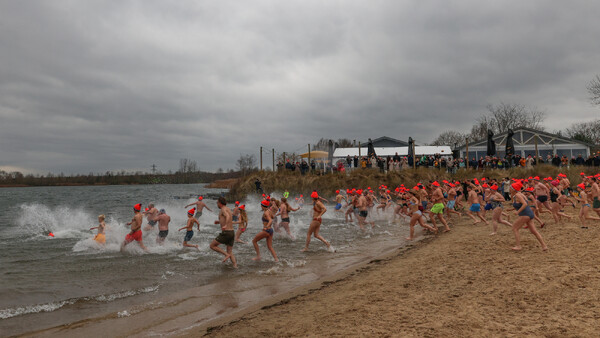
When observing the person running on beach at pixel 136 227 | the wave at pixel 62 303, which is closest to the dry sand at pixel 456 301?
the wave at pixel 62 303

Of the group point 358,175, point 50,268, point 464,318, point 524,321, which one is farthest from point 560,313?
point 358,175

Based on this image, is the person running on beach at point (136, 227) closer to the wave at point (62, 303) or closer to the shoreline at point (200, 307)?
the wave at point (62, 303)

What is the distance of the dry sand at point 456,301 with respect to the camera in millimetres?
4285

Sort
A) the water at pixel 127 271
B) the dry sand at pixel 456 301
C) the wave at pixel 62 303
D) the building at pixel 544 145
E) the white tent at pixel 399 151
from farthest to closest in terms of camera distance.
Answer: the white tent at pixel 399 151, the building at pixel 544 145, the water at pixel 127 271, the wave at pixel 62 303, the dry sand at pixel 456 301

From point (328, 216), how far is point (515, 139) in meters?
24.6

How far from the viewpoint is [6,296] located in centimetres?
739

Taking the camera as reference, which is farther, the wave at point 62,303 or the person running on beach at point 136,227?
the person running on beach at point 136,227

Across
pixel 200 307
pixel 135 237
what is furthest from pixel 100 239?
pixel 200 307

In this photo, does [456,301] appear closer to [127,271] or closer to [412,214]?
[127,271]

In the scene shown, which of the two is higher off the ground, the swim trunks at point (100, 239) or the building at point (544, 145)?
the building at point (544, 145)

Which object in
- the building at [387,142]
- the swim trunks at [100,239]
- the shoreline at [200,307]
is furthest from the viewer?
the building at [387,142]

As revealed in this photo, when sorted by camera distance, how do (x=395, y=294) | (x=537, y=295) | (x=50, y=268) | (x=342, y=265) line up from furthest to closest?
(x=50, y=268)
(x=342, y=265)
(x=395, y=294)
(x=537, y=295)

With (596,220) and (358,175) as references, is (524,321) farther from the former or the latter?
(358,175)

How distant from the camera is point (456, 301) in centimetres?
523
